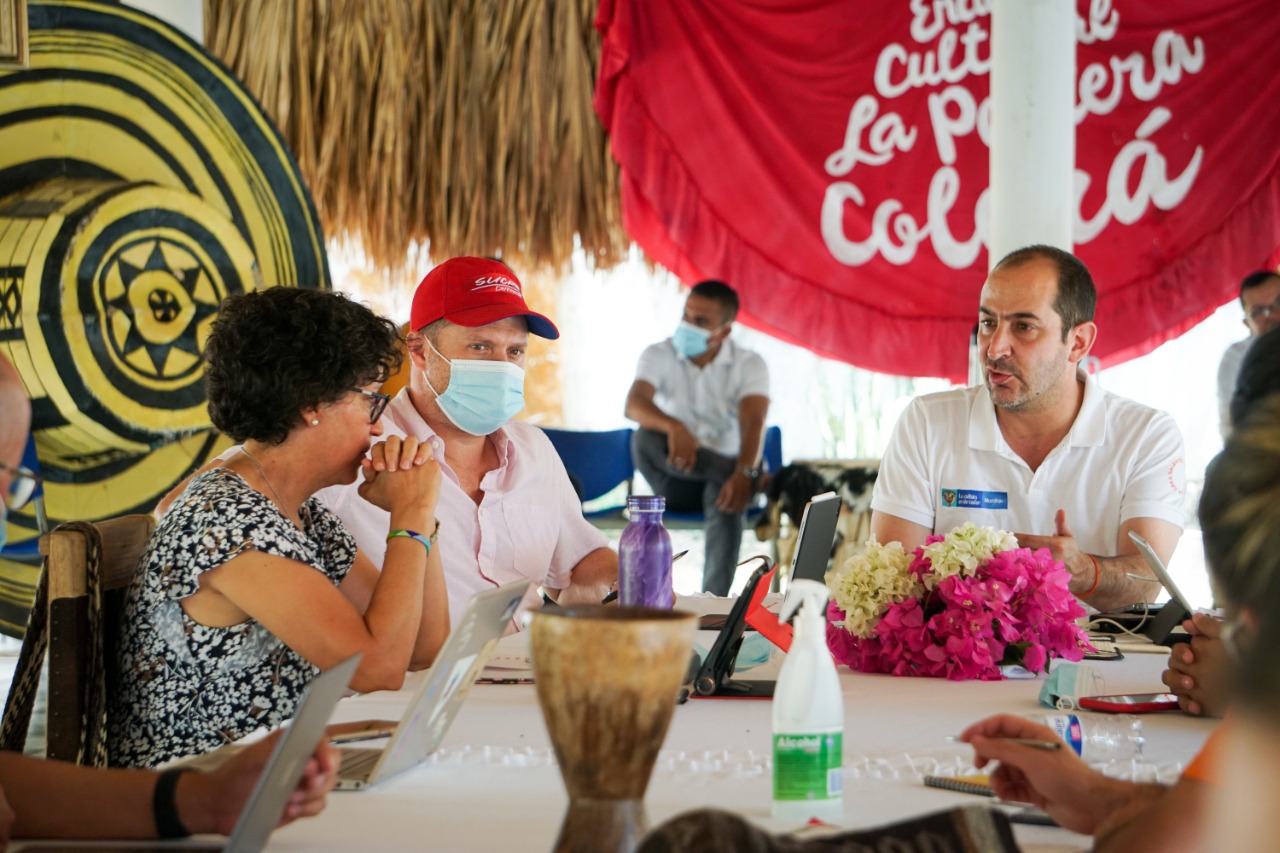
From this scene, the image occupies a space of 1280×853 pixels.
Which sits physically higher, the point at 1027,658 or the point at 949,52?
the point at 949,52

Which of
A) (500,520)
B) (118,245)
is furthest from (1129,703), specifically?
(118,245)

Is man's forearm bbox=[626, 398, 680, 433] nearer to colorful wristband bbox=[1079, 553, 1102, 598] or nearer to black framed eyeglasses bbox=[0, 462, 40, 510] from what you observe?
black framed eyeglasses bbox=[0, 462, 40, 510]

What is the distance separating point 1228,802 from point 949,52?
235 inches

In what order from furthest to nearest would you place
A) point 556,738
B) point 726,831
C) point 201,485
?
point 201,485
point 556,738
point 726,831

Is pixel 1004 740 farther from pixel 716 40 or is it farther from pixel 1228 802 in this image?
pixel 716 40

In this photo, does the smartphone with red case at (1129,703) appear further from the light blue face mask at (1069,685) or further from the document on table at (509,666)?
the document on table at (509,666)

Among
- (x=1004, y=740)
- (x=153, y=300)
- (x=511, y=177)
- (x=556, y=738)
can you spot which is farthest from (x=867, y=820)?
(x=511, y=177)

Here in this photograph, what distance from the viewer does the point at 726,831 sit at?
0.75 metres

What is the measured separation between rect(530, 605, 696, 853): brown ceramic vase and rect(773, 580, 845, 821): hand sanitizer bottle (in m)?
0.28

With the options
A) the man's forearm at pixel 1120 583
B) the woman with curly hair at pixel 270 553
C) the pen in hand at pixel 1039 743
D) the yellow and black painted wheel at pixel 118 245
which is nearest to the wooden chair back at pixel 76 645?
→ the woman with curly hair at pixel 270 553

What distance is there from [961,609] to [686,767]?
2.40 ft

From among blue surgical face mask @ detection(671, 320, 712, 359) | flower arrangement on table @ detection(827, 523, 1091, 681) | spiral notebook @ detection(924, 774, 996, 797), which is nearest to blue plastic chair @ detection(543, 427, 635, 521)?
blue surgical face mask @ detection(671, 320, 712, 359)

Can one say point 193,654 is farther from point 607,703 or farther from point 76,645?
point 607,703

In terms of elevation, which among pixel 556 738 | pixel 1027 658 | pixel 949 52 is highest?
pixel 949 52
